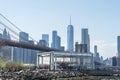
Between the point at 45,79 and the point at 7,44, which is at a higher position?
the point at 7,44

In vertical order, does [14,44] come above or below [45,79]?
above

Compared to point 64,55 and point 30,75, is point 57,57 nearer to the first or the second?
point 64,55

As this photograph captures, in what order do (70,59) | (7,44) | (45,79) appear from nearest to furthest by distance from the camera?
(45,79), (7,44), (70,59)

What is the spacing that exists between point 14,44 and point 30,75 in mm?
33570

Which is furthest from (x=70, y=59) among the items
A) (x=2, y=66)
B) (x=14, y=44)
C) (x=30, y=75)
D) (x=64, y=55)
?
(x=30, y=75)

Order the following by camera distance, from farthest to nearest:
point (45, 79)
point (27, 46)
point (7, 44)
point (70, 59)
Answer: point (70, 59), point (27, 46), point (7, 44), point (45, 79)

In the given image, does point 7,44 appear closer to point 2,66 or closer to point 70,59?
point 2,66

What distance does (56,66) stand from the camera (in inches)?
5546

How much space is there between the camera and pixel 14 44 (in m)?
103

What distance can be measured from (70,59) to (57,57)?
30.5 ft

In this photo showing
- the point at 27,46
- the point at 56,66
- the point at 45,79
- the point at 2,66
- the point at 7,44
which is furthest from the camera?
the point at 56,66

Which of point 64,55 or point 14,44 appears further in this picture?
point 64,55

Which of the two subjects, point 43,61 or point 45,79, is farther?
point 43,61

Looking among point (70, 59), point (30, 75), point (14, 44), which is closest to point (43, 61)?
point (70, 59)
